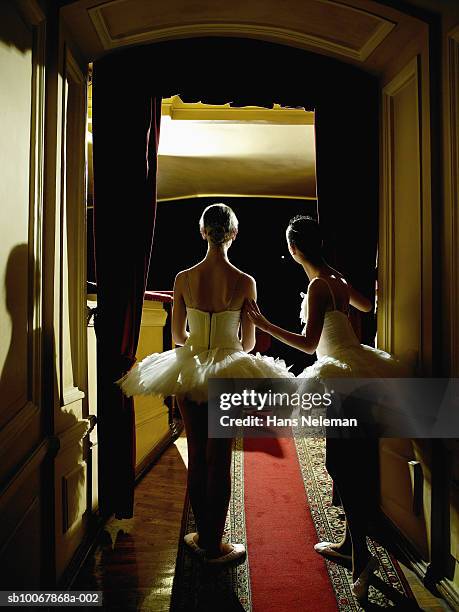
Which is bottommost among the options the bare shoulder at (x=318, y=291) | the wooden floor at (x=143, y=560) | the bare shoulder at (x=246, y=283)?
the wooden floor at (x=143, y=560)

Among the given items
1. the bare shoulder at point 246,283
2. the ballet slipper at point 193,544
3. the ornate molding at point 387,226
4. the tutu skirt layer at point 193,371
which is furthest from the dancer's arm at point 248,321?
the ballet slipper at point 193,544

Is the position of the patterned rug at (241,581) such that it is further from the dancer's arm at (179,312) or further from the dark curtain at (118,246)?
the dancer's arm at (179,312)

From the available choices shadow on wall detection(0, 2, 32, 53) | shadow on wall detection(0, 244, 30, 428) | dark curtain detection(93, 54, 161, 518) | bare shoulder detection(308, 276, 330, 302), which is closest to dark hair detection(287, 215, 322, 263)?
bare shoulder detection(308, 276, 330, 302)

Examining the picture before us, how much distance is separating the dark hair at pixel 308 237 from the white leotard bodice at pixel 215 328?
1.56ft

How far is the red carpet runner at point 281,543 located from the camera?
2.02 meters

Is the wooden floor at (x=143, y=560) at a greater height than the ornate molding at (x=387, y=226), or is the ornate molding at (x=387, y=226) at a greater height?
the ornate molding at (x=387, y=226)

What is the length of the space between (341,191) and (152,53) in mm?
1405

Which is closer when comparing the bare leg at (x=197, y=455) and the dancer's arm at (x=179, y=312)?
the bare leg at (x=197, y=455)

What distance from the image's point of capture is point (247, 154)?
597 cm

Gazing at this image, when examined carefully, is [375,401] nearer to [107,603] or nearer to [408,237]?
[408,237]

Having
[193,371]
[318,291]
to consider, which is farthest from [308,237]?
[193,371]

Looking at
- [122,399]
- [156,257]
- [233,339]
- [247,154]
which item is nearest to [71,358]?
[122,399]

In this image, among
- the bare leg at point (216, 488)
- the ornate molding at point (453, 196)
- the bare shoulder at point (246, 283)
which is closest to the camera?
the ornate molding at point (453, 196)

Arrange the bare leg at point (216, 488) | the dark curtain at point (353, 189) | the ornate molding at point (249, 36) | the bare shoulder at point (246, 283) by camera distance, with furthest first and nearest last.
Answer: the dark curtain at point (353, 189) → the ornate molding at point (249, 36) → the bare shoulder at point (246, 283) → the bare leg at point (216, 488)
